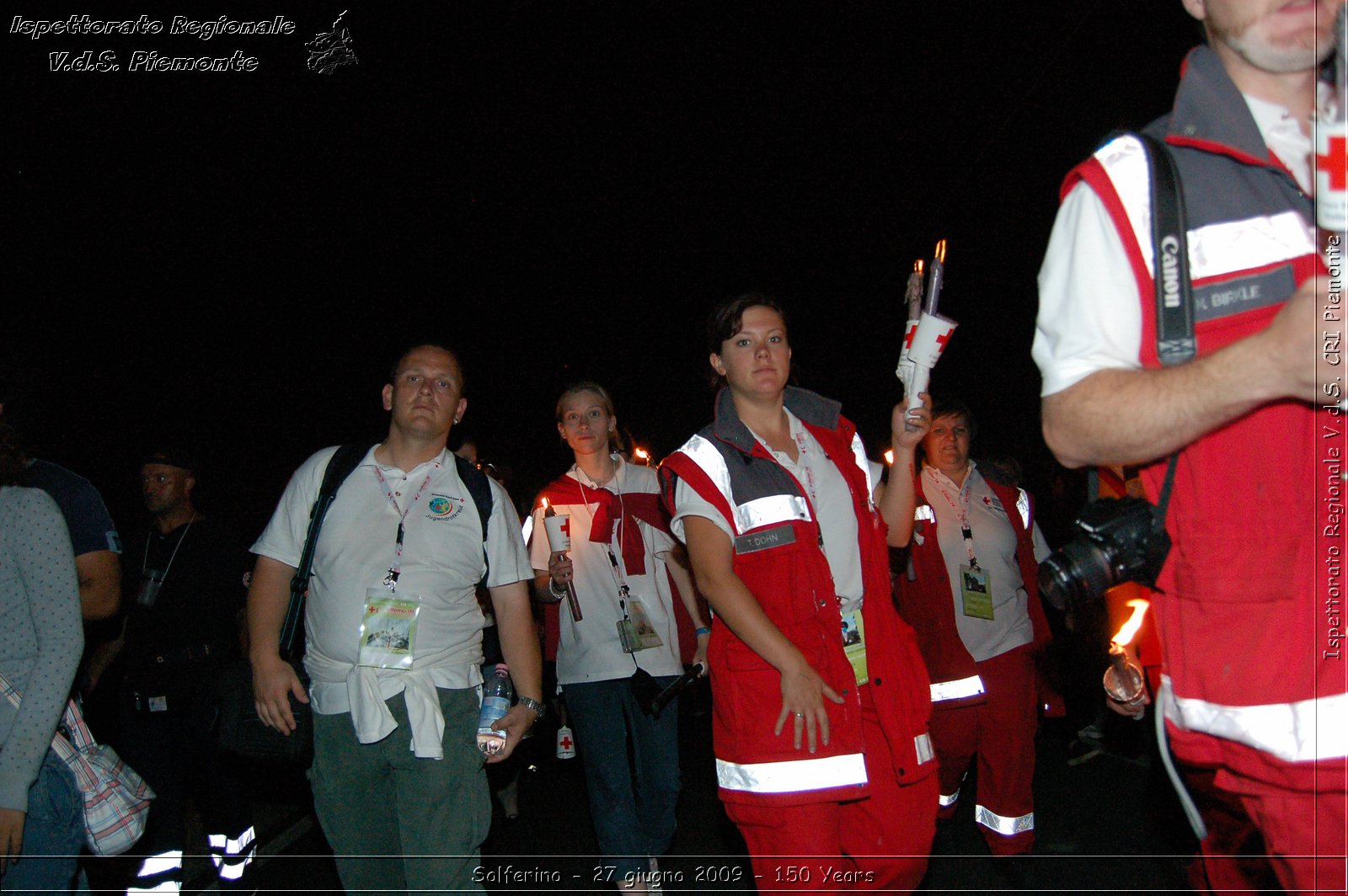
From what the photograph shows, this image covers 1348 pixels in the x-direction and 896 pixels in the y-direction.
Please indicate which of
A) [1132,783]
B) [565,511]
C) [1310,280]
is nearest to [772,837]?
[1310,280]

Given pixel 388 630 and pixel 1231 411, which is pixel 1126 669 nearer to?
pixel 1231 411

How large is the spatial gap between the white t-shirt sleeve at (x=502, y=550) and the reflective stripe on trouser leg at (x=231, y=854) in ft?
9.92

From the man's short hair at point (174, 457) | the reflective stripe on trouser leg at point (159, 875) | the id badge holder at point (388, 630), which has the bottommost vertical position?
the reflective stripe on trouser leg at point (159, 875)

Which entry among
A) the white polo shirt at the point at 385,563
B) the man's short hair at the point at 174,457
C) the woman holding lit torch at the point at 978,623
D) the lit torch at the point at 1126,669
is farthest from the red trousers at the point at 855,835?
the man's short hair at the point at 174,457

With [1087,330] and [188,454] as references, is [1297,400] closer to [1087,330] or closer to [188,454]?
[1087,330]

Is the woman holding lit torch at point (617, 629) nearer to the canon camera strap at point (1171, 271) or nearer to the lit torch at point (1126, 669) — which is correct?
the lit torch at point (1126, 669)

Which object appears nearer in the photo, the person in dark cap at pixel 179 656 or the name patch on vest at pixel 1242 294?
Answer: the name patch on vest at pixel 1242 294

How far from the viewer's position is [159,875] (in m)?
5.10

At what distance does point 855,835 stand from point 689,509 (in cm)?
126

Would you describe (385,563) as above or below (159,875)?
above

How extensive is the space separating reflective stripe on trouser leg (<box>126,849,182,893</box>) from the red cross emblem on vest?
19.1 feet

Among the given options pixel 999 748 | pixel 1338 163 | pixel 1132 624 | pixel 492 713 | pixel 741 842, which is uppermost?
pixel 1338 163

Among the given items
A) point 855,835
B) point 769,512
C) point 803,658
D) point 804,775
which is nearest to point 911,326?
Result: point 769,512

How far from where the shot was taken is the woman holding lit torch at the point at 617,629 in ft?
17.2
